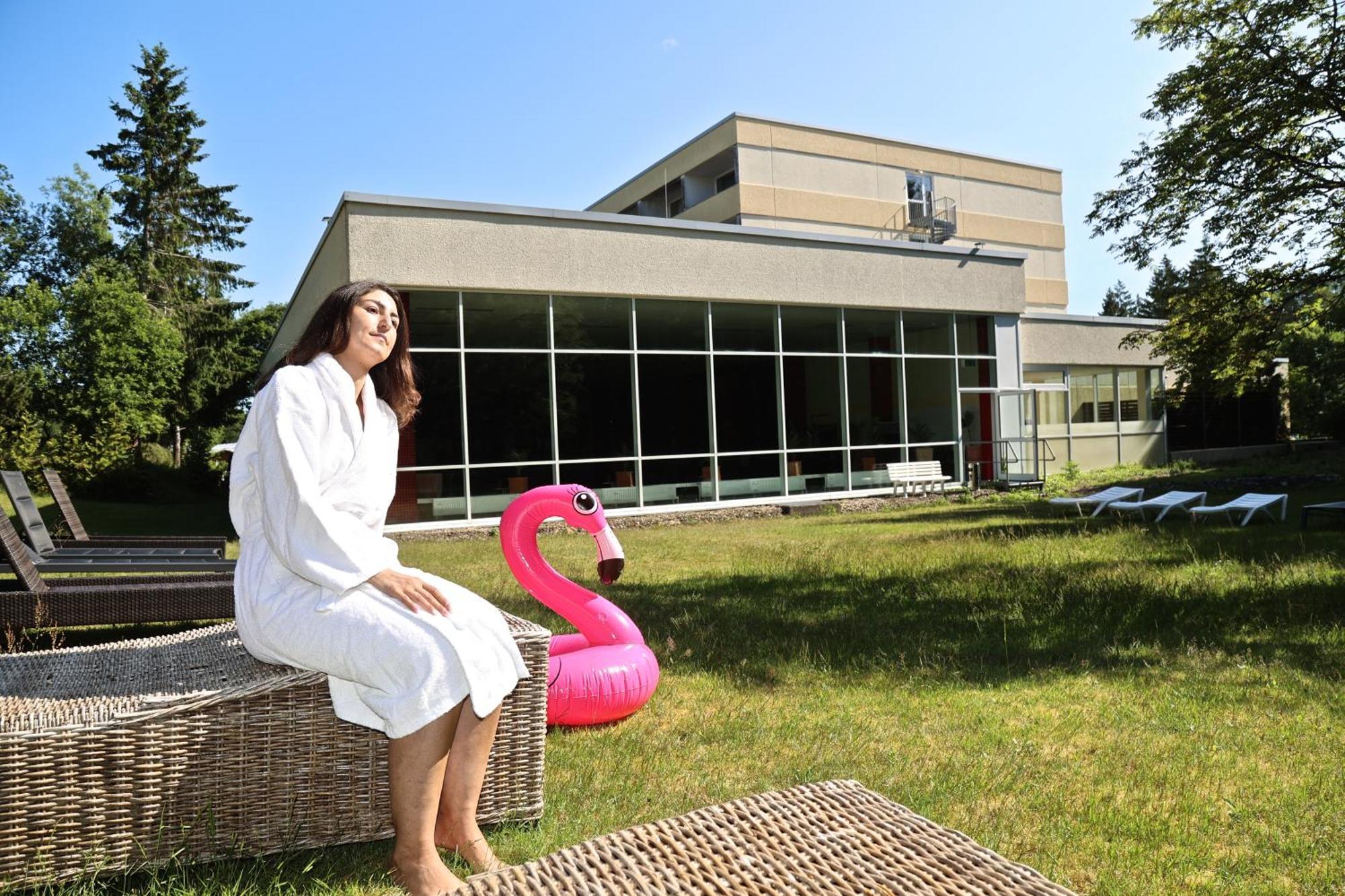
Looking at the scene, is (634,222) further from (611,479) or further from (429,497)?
(429,497)

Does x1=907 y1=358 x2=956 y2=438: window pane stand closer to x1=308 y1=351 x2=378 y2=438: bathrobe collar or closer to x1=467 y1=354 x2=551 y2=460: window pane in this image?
x1=467 y1=354 x2=551 y2=460: window pane

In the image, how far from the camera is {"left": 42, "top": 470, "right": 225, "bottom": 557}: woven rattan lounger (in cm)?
716

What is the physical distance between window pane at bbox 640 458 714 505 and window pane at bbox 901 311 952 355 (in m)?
5.49

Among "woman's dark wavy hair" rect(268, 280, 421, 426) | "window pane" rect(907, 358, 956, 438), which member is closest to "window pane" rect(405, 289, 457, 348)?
"window pane" rect(907, 358, 956, 438)

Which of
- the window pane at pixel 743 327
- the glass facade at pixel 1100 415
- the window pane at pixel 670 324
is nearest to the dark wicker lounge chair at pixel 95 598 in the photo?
the window pane at pixel 670 324

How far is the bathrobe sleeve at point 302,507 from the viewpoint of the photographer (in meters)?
2.37

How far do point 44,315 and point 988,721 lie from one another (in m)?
35.7

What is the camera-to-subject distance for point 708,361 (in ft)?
49.7

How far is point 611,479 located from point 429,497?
2987mm

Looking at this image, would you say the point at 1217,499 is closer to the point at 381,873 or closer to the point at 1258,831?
the point at 1258,831

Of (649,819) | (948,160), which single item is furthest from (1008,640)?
(948,160)

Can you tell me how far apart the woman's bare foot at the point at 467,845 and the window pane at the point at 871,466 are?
580 inches

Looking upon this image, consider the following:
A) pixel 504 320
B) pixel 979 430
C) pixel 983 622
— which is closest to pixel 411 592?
pixel 983 622

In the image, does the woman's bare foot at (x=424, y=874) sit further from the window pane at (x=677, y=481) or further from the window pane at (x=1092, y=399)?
the window pane at (x=1092, y=399)
